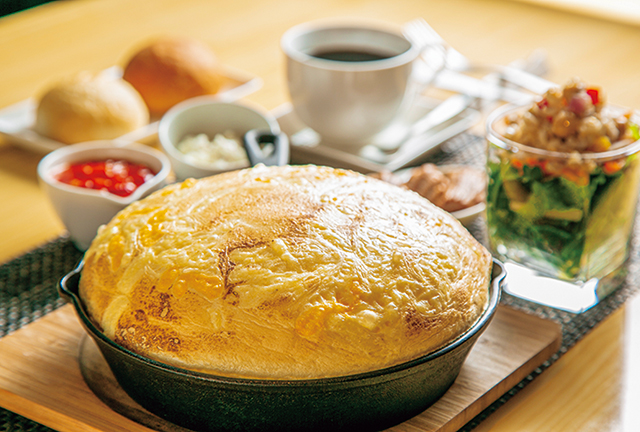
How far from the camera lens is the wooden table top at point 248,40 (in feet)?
5.07

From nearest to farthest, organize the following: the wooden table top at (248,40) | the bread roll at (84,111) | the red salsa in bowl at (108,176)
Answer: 1. the red salsa in bowl at (108,176)
2. the wooden table top at (248,40)
3. the bread roll at (84,111)

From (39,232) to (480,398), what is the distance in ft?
3.12

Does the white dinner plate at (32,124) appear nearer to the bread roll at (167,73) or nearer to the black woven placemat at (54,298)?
the bread roll at (167,73)

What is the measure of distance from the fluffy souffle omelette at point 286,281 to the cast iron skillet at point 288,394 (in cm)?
2

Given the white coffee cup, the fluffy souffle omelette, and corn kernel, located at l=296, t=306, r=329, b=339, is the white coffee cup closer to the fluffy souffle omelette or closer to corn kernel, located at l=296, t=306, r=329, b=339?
the fluffy souffle omelette

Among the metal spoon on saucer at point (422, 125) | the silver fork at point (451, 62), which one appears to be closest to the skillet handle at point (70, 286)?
the metal spoon on saucer at point (422, 125)

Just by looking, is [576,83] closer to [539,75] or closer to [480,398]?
[480,398]

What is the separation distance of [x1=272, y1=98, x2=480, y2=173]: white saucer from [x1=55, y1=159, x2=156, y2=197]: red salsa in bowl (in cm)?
39

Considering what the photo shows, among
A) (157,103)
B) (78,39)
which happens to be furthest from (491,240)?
(78,39)

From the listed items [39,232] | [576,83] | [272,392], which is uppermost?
[576,83]

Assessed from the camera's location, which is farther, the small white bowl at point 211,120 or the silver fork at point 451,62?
the silver fork at point 451,62

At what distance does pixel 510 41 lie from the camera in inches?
94.4

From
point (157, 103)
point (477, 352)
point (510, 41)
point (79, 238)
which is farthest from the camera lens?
point (510, 41)

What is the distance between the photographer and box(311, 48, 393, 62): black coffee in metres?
1.74
